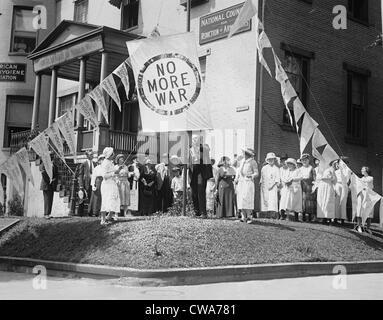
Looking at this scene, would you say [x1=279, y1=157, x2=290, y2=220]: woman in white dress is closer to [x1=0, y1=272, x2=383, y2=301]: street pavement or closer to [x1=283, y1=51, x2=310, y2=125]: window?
[x1=283, y1=51, x2=310, y2=125]: window

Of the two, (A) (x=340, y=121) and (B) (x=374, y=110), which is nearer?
(A) (x=340, y=121)

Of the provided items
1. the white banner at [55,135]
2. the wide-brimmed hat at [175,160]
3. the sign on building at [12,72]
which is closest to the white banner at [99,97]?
the white banner at [55,135]

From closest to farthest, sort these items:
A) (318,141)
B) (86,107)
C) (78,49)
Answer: (318,141) → (86,107) → (78,49)

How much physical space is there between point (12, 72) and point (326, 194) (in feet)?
58.0

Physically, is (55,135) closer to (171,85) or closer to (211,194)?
(171,85)

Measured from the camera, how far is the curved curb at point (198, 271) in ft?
29.5

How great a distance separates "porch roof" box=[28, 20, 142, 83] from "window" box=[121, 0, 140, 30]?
212cm

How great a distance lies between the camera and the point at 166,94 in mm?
11445

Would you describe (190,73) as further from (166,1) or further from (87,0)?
(87,0)

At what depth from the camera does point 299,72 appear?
18438 millimetres

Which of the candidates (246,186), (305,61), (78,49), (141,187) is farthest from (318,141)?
(78,49)

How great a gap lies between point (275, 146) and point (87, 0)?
12.6m
